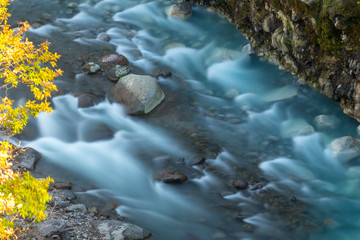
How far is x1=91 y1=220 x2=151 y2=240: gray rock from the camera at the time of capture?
23.7 ft

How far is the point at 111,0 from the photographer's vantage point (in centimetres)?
1644

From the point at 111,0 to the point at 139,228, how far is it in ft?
36.0

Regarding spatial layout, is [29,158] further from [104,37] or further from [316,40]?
[316,40]

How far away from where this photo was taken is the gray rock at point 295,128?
10203 millimetres

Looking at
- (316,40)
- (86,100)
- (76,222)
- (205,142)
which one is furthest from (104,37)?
(76,222)

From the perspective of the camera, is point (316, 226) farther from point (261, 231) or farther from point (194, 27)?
point (194, 27)

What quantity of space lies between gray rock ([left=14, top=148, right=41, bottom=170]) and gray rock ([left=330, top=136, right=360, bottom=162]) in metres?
6.27

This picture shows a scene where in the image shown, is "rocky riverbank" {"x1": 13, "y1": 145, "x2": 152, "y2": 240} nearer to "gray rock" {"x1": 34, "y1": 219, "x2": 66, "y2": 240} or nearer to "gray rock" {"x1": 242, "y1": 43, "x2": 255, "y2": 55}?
"gray rock" {"x1": 34, "y1": 219, "x2": 66, "y2": 240}

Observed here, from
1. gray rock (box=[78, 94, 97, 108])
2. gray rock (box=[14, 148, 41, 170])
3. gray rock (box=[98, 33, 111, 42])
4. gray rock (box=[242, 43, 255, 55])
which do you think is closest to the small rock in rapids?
gray rock (box=[14, 148, 41, 170])

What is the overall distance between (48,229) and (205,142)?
4132 millimetres

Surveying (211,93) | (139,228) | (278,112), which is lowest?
(139,228)

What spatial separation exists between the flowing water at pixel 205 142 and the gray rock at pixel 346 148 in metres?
0.16

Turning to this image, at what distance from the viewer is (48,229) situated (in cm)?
688

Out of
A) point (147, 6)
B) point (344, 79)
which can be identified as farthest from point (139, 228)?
point (147, 6)
